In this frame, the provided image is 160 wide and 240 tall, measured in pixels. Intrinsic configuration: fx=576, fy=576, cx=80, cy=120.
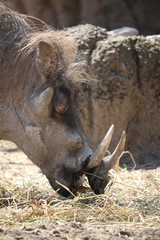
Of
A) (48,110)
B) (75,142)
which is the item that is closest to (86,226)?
(75,142)

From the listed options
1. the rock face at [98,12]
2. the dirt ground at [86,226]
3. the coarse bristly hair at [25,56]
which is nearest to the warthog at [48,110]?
the coarse bristly hair at [25,56]

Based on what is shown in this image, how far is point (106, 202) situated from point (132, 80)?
263 centimetres

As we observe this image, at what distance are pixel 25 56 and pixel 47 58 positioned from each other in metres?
0.23

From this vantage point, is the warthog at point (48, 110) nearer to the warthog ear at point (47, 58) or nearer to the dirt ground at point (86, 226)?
the warthog ear at point (47, 58)

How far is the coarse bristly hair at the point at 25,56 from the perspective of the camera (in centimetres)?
441

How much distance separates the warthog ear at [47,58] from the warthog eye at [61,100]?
16cm

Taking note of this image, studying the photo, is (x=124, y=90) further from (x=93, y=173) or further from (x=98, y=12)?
(x=98, y=12)

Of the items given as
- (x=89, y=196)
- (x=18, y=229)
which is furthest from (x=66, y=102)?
(x=18, y=229)

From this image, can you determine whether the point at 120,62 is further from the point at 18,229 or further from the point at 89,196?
the point at 18,229

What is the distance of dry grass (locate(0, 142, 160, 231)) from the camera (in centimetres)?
365

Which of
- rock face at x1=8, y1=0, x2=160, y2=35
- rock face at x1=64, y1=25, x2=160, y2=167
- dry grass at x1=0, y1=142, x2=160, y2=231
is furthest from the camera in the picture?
rock face at x1=8, y1=0, x2=160, y2=35

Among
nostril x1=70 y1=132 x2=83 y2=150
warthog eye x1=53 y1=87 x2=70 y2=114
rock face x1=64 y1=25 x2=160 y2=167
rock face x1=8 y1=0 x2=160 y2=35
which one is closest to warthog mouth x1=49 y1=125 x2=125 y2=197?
nostril x1=70 y1=132 x2=83 y2=150

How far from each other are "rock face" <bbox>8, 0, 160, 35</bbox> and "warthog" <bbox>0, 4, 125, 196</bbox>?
721 cm

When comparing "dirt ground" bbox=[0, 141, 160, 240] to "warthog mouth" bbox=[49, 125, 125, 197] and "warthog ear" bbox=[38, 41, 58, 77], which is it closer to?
"warthog mouth" bbox=[49, 125, 125, 197]
